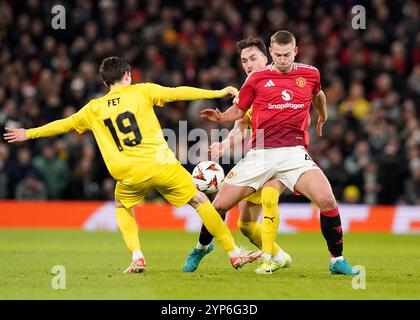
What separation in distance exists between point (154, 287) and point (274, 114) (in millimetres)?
2237

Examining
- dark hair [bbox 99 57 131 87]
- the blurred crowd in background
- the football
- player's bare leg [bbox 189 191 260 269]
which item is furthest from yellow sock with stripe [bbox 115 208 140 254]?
the blurred crowd in background

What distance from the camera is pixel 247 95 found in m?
9.05

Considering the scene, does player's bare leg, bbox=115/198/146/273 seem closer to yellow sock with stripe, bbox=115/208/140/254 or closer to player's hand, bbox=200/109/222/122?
yellow sock with stripe, bbox=115/208/140/254

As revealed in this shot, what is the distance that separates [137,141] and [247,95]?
3.95 feet

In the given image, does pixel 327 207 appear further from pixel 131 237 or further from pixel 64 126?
pixel 64 126

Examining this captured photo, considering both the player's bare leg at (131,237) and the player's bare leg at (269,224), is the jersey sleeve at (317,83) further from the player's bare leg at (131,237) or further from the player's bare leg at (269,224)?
the player's bare leg at (131,237)

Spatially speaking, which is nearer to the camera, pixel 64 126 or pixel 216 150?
pixel 64 126

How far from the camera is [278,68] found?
8.99 metres

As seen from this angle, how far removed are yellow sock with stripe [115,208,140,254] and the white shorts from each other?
109 centimetres

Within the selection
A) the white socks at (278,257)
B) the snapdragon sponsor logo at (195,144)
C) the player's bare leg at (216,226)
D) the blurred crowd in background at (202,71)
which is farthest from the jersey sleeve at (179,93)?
the blurred crowd in background at (202,71)

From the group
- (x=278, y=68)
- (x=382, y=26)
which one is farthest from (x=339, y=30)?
(x=278, y=68)

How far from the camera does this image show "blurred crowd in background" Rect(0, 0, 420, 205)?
1752 cm

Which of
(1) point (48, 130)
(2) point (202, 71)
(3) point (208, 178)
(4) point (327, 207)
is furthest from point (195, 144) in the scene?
(4) point (327, 207)

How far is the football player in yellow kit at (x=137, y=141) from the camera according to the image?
8.83m
